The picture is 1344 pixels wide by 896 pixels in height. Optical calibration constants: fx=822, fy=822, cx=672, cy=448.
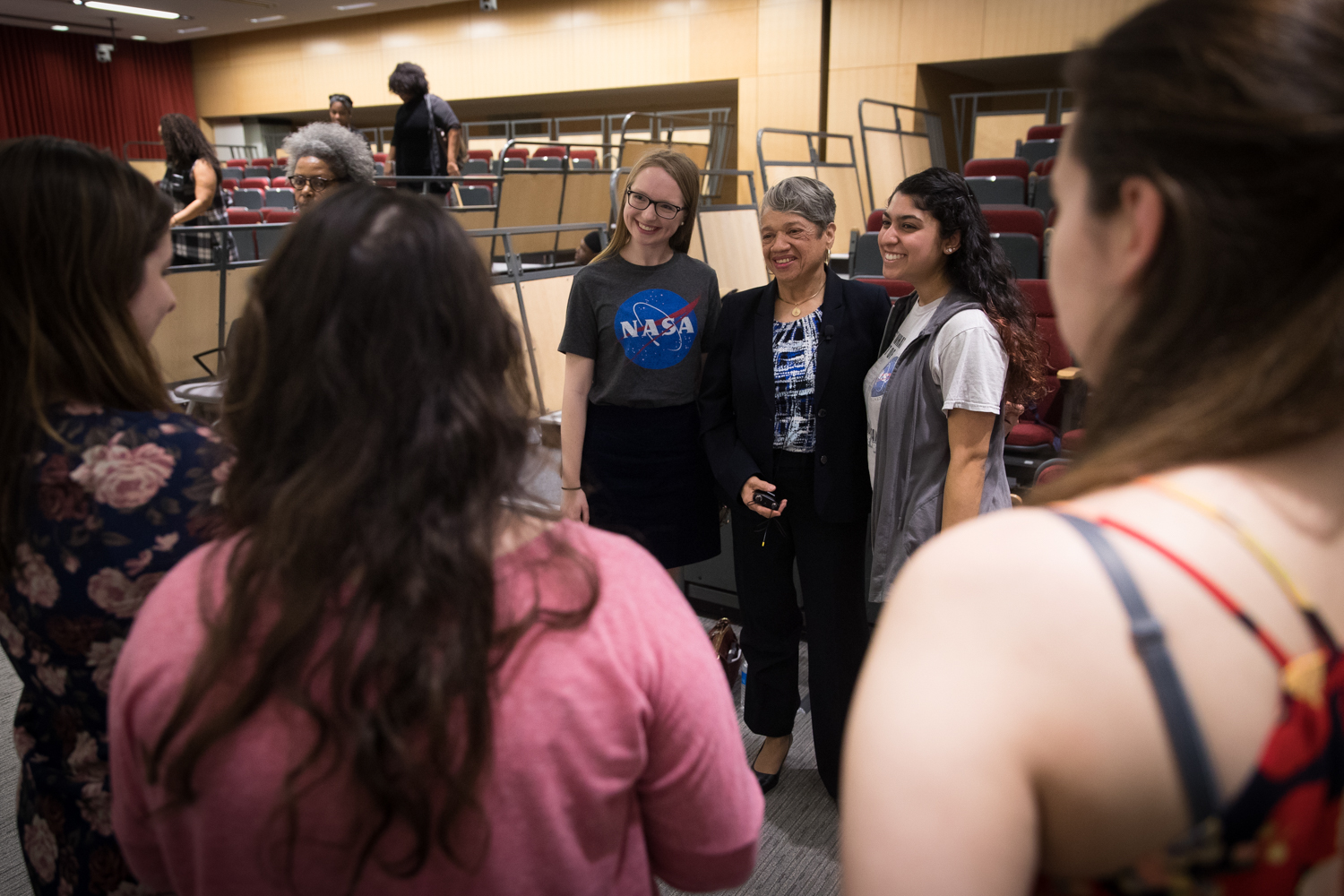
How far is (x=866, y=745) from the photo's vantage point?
0.43m

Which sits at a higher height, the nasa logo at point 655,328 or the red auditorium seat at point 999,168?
the red auditorium seat at point 999,168

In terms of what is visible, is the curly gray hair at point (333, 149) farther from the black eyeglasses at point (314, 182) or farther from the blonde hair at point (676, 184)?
the blonde hair at point (676, 184)

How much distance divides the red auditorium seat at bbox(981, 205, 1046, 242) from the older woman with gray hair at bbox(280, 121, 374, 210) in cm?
351

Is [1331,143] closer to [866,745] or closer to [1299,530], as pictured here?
[1299,530]

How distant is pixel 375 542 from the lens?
0.57 m

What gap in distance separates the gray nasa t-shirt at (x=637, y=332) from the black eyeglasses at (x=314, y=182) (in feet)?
2.66

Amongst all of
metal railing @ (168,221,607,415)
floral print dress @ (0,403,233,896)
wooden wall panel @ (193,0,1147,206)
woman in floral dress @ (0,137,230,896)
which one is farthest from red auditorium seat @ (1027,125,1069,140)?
floral print dress @ (0,403,233,896)

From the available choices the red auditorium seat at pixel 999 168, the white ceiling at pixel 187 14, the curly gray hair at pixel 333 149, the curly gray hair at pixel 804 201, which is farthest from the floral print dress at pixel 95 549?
the white ceiling at pixel 187 14

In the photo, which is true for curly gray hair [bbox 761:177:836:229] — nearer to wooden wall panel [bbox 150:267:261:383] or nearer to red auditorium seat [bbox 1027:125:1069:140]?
wooden wall panel [bbox 150:267:261:383]

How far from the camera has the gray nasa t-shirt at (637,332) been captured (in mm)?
2049

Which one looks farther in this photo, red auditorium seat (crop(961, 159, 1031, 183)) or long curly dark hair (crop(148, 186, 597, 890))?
red auditorium seat (crop(961, 159, 1031, 183))

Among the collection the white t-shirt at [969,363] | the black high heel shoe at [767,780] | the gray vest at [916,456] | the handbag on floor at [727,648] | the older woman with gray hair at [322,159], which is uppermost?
the older woman with gray hair at [322,159]

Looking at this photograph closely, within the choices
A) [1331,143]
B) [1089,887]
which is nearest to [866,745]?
[1089,887]

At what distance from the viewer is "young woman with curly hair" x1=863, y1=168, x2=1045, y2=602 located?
5.35ft
